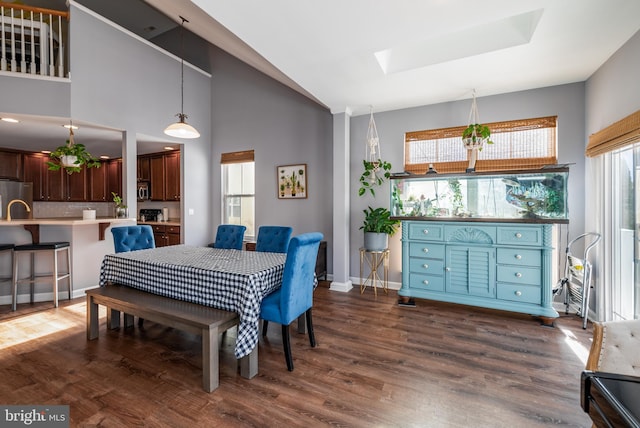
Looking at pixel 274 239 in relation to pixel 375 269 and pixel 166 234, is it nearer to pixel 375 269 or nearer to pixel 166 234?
pixel 375 269

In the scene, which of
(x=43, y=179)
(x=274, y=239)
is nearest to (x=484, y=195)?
(x=274, y=239)

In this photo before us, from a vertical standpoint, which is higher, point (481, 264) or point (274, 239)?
point (274, 239)

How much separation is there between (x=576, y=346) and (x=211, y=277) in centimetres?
315

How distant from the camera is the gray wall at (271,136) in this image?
464 centimetres

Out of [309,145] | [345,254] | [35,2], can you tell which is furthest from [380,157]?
[35,2]

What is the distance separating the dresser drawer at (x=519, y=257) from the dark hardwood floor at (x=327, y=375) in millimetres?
629

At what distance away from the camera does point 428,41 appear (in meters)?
2.83

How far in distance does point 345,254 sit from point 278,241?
1.25 m

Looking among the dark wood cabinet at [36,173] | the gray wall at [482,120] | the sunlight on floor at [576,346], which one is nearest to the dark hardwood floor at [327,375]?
the sunlight on floor at [576,346]

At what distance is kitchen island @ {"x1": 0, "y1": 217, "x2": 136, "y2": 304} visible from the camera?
3506 mm

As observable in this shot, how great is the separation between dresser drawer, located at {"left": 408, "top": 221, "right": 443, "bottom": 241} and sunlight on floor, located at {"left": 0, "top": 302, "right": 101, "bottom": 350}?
12.2 ft

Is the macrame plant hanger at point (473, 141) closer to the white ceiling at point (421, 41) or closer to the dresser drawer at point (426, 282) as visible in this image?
the white ceiling at point (421, 41)

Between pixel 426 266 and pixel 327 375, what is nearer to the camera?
pixel 327 375

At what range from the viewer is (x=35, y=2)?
4516 millimetres
